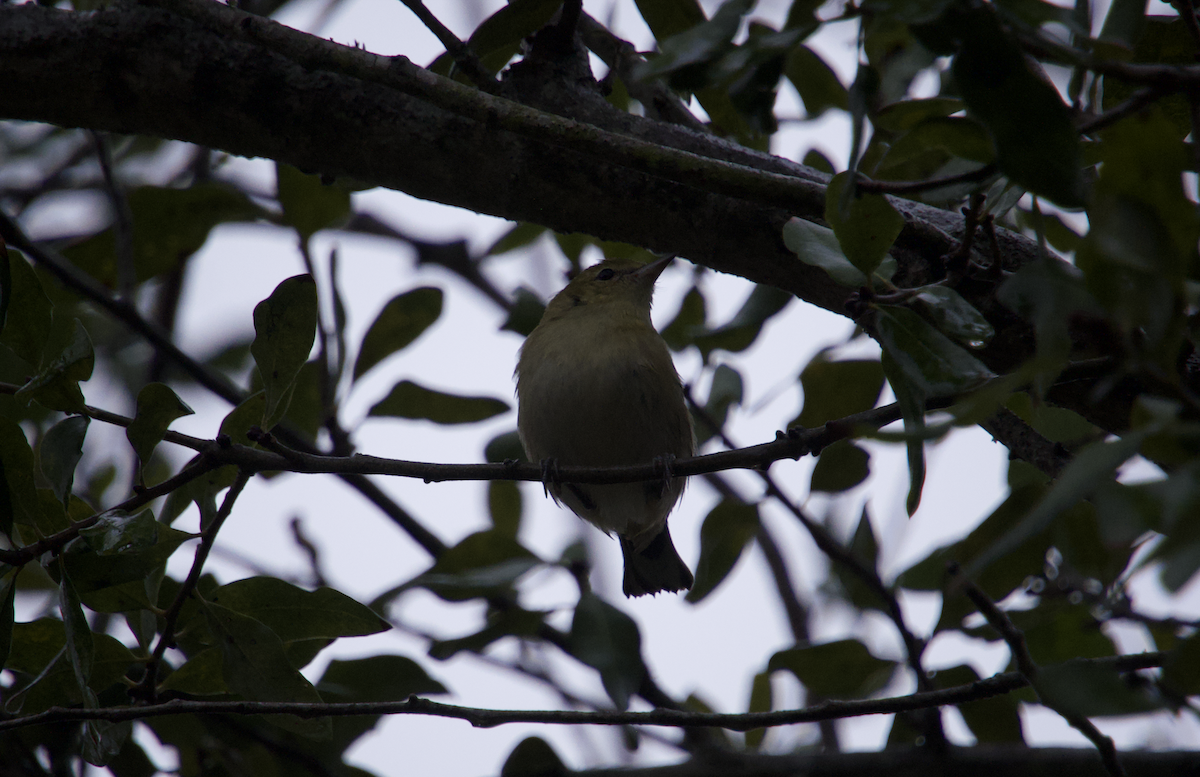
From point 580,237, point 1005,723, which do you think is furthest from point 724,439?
point 1005,723

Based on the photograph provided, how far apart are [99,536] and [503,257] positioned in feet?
9.22

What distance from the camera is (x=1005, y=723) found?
336 cm

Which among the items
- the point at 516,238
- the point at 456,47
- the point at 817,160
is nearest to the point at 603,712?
the point at 456,47

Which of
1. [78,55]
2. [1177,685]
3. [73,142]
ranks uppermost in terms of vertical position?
[73,142]

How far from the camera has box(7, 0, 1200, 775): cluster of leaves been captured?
1.20m

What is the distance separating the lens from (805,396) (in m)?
3.30

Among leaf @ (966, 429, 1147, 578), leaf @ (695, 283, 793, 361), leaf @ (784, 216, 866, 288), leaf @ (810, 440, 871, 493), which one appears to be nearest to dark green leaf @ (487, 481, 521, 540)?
leaf @ (695, 283, 793, 361)

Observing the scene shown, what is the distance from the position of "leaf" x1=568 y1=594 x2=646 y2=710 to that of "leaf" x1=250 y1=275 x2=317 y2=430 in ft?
5.27

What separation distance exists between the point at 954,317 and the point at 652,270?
3288 mm

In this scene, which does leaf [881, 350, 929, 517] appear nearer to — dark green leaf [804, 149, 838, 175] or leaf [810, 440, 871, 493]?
leaf [810, 440, 871, 493]

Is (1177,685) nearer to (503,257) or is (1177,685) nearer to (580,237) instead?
(580,237)

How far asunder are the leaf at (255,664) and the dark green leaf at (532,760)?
1.20 metres

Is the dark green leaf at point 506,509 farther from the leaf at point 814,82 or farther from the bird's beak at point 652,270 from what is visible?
the leaf at point 814,82

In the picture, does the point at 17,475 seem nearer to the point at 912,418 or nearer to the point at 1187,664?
the point at 912,418
